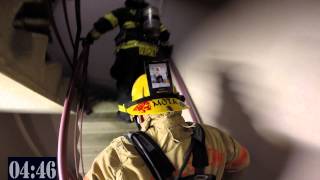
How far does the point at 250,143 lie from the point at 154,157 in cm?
74

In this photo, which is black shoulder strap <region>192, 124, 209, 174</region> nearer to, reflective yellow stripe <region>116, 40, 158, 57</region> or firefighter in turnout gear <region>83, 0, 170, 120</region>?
firefighter in turnout gear <region>83, 0, 170, 120</region>

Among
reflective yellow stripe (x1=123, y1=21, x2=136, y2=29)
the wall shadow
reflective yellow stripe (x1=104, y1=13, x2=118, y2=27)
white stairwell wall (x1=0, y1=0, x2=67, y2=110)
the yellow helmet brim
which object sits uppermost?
reflective yellow stripe (x1=104, y1=13, x2=118, y2=27)

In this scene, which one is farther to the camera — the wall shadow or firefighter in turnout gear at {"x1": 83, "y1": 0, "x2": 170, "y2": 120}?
firefighter in turnout gear at {"x1": 83, "y1": 0, "x2": 170, "y2": 120}

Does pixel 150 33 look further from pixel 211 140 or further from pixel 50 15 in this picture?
pixel 211 140

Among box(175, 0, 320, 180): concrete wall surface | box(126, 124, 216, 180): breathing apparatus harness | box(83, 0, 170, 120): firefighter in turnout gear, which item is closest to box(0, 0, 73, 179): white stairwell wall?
box(83, 0, 170, 120): firefighter in turnout gear

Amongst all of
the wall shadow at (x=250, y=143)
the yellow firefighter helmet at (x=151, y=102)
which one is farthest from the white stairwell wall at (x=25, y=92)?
the wall shadow at (x=250, y=143)

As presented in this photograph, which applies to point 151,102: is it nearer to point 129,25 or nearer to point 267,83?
point 267,83

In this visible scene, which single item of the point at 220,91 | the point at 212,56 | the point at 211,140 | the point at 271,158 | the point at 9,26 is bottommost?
the point at 271,158

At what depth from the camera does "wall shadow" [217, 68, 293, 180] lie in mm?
2006

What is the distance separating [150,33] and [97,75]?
111 cm

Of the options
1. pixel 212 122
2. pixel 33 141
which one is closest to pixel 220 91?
pixel 212 122

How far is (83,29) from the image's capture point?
3426 mm

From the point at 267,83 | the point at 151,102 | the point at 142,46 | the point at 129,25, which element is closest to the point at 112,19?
the point at 129,25

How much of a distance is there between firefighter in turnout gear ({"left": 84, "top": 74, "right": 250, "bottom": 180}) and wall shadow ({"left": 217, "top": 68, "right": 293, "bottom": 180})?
0.30 meters
